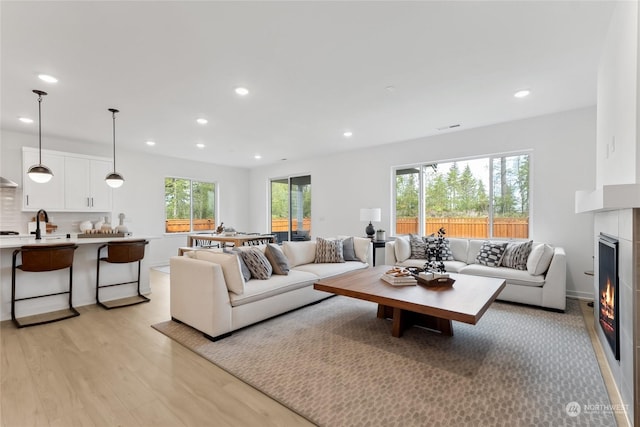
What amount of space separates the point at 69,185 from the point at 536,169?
310 inches

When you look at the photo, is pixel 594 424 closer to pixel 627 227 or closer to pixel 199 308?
pixel 627 227

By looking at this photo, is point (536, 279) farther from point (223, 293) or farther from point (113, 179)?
point (113, 179)

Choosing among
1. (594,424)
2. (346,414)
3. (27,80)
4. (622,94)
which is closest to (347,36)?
(622,94)

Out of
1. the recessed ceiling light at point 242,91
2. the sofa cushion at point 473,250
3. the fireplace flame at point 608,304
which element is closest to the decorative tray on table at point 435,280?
the fireplace flame at point 608,304

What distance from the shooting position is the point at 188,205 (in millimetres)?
7539

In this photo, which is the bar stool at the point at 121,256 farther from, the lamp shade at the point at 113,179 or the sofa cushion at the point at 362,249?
the sofa cushion at the point at 362,249

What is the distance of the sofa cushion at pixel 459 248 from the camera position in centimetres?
462

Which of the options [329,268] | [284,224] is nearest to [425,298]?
[329,268]

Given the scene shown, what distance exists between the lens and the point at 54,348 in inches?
102

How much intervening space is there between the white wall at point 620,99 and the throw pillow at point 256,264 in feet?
10.2

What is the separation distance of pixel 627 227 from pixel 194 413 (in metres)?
2.88

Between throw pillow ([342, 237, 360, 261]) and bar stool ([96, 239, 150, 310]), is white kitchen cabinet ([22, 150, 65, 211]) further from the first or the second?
throw pillow ([342, 237, 360, 261])

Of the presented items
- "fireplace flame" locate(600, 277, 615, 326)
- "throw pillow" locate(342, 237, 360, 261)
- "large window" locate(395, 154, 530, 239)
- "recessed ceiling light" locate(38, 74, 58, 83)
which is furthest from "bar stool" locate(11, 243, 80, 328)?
"large window" locate(395, 154, 530, 239)

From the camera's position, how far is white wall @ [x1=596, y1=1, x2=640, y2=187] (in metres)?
1.67
